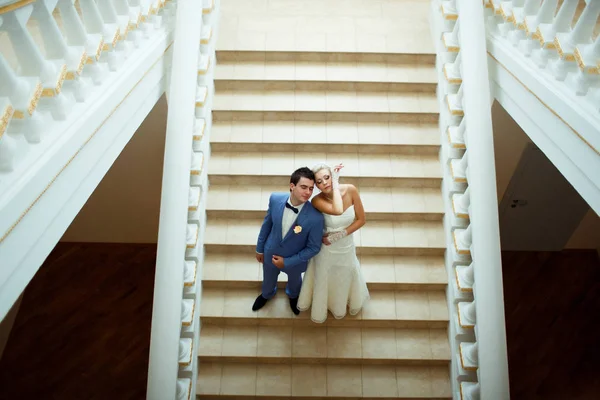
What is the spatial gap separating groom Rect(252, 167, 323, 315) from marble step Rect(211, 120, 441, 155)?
1.72 metres

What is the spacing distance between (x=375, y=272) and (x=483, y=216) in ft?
5.05

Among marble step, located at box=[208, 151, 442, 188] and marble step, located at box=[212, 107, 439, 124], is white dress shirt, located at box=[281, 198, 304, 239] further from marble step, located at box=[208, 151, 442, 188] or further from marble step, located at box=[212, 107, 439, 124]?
marble step, located at box=[212, 107, 439, 124]

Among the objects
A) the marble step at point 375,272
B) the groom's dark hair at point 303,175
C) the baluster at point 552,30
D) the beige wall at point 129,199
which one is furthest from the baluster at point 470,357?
the beige wall at point 129,199

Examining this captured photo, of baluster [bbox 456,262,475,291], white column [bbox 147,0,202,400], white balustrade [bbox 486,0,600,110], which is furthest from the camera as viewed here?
baluster [bbox 456,262,475,291]

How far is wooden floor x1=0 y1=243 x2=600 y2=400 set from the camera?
7.48 meters

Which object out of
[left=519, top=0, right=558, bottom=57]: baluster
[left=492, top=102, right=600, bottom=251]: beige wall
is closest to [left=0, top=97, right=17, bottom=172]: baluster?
[left=519, top=0, right=558, bottom=57]: baluster

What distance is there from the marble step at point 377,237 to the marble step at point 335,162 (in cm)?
51

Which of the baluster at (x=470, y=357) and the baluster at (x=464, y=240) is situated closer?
the baluster at (x=470, y=357)

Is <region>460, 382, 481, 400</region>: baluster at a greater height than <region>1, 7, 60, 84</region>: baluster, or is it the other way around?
<region>1, 7, 60, 84</region>: baluster

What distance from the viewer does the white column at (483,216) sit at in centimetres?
461

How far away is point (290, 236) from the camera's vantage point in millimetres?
4594

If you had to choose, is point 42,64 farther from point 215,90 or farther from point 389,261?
point 389,261

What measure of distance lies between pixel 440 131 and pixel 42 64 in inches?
178

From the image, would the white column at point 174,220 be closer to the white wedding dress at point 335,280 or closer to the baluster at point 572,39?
the white wedding dress at point 335,280
